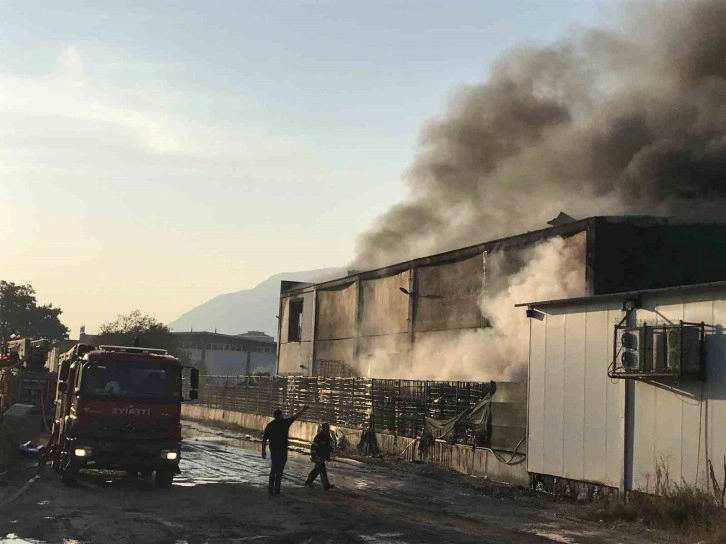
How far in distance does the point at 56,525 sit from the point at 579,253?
58.5 feet

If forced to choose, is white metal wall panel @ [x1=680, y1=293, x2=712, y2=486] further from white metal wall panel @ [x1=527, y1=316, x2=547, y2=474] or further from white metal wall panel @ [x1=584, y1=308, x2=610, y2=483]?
white metal wall panel @ [x1=527, y1=316, x2=547, y2=474]

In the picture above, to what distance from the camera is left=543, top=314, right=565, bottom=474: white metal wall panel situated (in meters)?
16.3

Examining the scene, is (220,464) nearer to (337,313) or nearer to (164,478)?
(164,478)

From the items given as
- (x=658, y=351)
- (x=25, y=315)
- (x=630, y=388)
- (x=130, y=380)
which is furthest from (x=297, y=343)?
(x=25, y=315)

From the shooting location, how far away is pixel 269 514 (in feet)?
41.0

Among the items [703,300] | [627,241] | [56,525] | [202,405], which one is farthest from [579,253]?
[202,405]

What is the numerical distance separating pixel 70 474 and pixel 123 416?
4.46ft

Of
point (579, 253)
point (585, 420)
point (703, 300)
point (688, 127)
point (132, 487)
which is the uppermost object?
point (688, 127)

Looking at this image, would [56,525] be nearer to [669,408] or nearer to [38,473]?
[38,473]

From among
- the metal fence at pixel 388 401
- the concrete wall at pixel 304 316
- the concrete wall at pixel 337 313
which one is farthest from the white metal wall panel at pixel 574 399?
the concrete wall at pixel 304 316

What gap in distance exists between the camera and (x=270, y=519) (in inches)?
472

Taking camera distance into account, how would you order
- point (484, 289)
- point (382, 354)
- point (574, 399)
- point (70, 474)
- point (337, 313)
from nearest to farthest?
1. point (70, 474)
2. point (574, 399)
3. point (484, 289)
4. point (382, 354)
5. point (337, 313)

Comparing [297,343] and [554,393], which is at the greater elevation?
[297,343]

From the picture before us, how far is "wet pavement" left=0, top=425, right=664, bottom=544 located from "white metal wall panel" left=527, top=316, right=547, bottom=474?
1.30m
